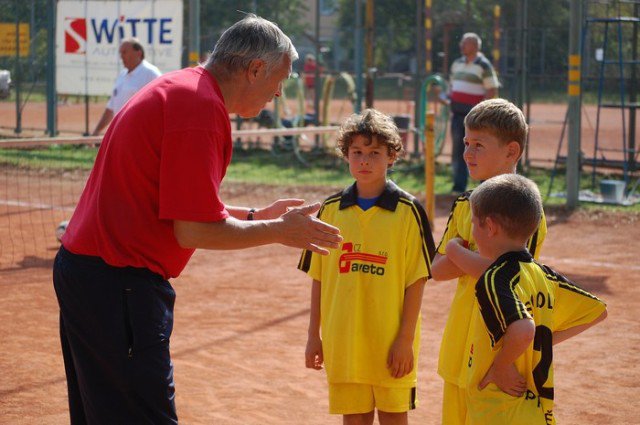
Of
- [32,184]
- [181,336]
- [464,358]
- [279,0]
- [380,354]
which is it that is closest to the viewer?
[464,358]

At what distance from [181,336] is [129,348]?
422cm

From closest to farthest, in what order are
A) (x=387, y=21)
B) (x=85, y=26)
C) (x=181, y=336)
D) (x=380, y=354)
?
(x=380, y=354), (x=181, y=336), (x=85, y=26), (x=387, y=21)

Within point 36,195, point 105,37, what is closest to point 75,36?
point 105,37

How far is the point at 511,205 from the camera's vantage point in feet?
11.3

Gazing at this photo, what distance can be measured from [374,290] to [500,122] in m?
0.97

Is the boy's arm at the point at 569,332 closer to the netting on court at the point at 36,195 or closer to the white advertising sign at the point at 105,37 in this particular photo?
the netting on court at the point at 36,195

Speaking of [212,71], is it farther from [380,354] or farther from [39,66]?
[39,66]

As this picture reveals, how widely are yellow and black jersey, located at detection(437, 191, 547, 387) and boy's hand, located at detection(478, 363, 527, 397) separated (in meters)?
0.60

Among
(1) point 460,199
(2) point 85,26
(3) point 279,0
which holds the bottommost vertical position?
(1) point 460,199

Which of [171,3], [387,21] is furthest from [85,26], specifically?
[387,21]

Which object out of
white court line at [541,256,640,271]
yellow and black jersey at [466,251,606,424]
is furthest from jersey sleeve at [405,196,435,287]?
white court line at [541,256,640,271]

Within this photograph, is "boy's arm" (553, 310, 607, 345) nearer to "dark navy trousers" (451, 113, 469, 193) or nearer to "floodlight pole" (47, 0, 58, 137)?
"dark navy trousers" (451, 113, 469, 193)

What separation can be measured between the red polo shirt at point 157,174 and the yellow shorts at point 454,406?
4.43ft

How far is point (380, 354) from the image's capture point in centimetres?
454
